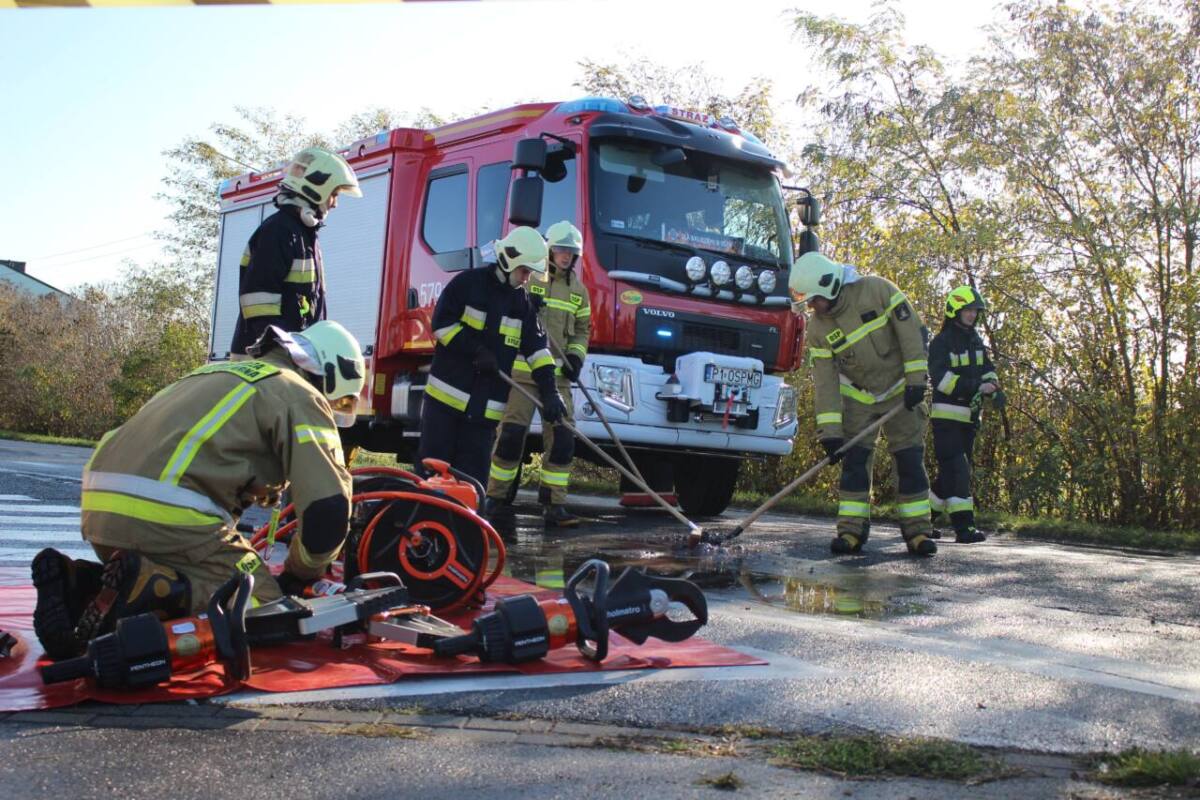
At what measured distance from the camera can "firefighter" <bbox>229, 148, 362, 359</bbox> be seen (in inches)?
250

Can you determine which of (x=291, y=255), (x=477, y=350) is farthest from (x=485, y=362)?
(x=291, y=255)

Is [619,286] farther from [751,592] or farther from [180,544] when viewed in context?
[180,544]

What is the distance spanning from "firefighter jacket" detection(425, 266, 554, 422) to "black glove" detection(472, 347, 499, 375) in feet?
0.17

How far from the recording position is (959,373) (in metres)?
9.43

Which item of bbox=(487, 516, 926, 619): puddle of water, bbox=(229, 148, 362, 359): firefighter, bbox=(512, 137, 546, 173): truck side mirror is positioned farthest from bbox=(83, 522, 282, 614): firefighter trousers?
bbox=(512, 137, 546, 173): truck side mirror

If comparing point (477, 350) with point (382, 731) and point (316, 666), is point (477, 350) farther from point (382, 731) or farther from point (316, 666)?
point (382, 731)

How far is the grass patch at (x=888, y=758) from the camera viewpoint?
9.98 feet

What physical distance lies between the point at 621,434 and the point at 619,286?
1.13 meters

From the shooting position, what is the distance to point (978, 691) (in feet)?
13.0

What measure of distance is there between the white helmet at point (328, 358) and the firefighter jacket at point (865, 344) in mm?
4905

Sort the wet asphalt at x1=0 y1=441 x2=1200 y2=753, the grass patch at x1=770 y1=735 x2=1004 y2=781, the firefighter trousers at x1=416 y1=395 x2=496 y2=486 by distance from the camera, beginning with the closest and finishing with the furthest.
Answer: the grass patch at x1=770 y1=735 x2=1004 y2=781 < the wet asphalt at x1=0 y1=441 x2=1200 y2=753 < the firefighter trousers at x1=416 y1=395 x2=496 y2=486

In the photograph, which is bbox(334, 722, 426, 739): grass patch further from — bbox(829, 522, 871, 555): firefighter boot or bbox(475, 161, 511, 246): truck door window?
bbox(475, 161, 511, 246): truck door window

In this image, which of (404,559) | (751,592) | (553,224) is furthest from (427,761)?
(553,224)

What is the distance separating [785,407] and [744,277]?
1157 mm
